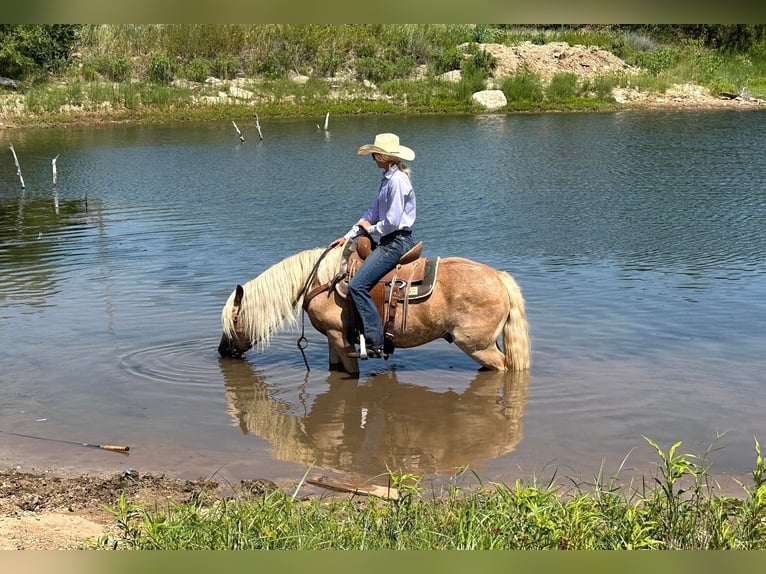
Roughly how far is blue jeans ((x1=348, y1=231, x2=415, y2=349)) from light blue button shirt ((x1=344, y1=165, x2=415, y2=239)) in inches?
6.0

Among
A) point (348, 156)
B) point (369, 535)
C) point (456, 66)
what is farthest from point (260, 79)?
point (369, 535)

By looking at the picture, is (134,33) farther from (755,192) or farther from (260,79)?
(755,192)

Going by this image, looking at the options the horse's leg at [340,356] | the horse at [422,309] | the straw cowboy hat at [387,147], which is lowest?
the horse's leg at [340,356]

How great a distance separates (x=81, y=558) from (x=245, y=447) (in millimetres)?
6364

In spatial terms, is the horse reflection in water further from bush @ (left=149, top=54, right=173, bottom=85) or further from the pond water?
bush @ (left=149, top=54, right=173, bottom=85)

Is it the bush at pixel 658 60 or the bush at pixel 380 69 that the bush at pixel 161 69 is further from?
the bush at pixel 658 60

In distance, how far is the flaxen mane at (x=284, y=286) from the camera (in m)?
8.95

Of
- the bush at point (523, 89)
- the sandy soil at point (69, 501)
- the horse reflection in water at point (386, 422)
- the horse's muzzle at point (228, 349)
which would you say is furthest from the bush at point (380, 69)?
the sandy soil at point (69, 501)

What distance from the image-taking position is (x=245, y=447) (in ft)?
25.4

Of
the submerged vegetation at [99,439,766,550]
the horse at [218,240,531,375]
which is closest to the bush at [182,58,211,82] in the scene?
the horse at [218,240,531,375]

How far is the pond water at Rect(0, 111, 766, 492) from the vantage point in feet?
25.0

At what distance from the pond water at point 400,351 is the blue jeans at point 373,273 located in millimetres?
937

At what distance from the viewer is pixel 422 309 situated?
8.73 metres

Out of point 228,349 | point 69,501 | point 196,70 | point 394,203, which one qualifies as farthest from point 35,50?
point 69,501
